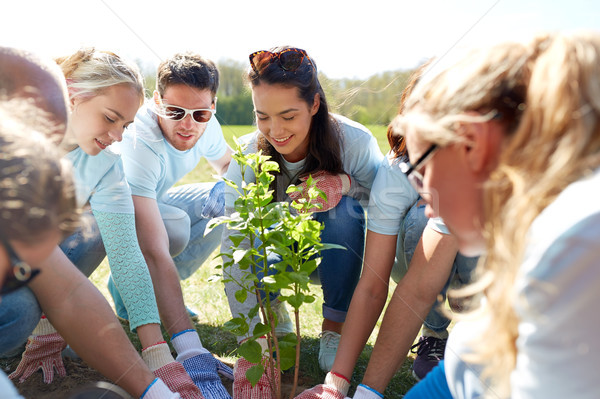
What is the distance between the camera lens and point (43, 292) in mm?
1676

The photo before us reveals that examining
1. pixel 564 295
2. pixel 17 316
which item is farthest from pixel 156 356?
pixel 564 295

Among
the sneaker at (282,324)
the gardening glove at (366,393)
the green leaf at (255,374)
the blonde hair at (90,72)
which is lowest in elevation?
the sneaker at (282,324)

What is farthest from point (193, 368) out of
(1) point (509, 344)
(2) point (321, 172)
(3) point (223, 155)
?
(3) point (223, 155)

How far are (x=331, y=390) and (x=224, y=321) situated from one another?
1.09m

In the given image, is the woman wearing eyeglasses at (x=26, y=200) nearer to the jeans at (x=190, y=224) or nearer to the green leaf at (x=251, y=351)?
the green leaf at (x=251, y=351)

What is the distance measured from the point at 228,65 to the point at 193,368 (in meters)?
2.78

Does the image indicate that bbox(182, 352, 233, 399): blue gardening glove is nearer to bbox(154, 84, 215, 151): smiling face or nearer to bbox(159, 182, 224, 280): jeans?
bbox(159, 182, 224, 280): jeans

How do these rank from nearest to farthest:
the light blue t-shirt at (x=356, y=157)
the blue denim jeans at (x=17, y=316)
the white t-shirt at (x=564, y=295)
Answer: the white t-shirt at (x=564, y=295) < the blue denim jeans at (x=17, y=316) < the light blue t-shirt at (x=356, y=157)

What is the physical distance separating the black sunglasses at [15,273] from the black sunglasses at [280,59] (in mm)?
1383

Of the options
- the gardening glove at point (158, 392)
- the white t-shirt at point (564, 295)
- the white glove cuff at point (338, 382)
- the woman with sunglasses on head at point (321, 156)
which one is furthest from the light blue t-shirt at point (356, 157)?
the white t-shirt at point (564, 295)

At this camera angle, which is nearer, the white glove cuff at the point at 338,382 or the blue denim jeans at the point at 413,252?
the white glove cuff at the point at 338,382

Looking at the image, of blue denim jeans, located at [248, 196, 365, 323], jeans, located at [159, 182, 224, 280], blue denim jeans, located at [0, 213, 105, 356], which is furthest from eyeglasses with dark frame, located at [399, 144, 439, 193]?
jeans, located at [159, 182, 224, 280]

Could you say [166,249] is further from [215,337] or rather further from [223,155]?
[223,155]

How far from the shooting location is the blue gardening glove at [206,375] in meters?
1.85
